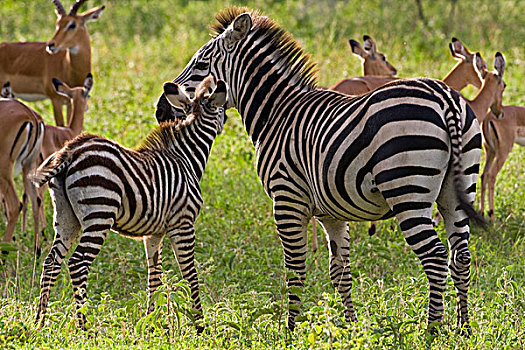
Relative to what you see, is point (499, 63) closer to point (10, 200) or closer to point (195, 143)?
point (195, 143)

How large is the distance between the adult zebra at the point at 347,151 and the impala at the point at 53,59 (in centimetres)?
574

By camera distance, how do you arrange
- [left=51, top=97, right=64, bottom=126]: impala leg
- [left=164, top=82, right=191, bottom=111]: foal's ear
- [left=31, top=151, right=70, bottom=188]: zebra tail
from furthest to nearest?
[left=51, top=97, right=64, bottom=126]: impala leg < [left=164, top=82, right=191, bottom=111]: foal's ear < [left=31, top=151, right=70, bottom=188]: zebra tail

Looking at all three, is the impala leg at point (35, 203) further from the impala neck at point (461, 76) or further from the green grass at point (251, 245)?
the impala neck at point (461, 76)

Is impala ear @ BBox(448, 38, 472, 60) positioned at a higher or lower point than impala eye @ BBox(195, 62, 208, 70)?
higher

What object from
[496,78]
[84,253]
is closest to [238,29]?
[84,253]

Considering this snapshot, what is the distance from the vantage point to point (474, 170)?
16.6ft

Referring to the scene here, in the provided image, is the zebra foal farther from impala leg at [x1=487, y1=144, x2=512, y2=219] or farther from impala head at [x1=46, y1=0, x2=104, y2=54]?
impala head at [x1=46, y1=0, x2=104, y2=54]

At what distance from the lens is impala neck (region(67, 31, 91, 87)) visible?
11.6 metres

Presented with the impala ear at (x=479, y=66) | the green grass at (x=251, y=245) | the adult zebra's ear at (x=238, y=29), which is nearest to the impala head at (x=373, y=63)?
the impala ear at (x=479, y=66)

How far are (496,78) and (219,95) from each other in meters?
4.05

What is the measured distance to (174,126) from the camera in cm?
663

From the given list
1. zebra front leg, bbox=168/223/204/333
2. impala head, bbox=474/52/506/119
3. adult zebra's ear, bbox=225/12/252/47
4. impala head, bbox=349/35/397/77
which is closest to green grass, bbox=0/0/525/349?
zebra front leg, bbox=168/223/204/333

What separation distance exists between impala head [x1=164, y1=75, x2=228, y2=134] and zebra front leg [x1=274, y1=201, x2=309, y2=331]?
120 centimetres

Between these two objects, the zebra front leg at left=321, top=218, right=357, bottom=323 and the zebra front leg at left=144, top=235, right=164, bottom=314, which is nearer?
the zebra front leg at left=321, top=218, right=357, bottom=323
